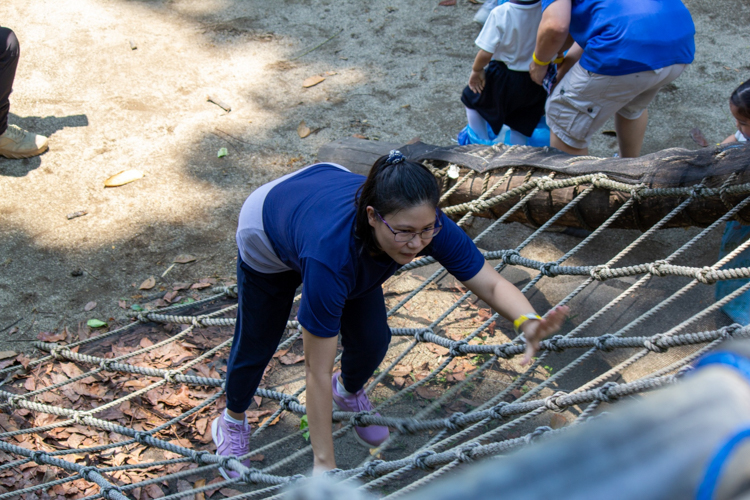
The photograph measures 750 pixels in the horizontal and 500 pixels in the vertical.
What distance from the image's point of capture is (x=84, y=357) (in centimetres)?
242

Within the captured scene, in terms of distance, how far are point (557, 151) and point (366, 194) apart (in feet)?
5.35

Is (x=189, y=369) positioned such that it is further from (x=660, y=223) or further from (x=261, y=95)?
(x=261, y=95)

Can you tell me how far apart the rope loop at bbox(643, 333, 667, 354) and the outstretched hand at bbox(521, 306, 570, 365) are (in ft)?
1.52

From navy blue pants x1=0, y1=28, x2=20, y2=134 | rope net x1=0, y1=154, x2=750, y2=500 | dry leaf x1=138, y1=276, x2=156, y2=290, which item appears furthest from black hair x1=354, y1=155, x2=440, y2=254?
navy blue pants x1=0, y1=28, x2=20, y2=134

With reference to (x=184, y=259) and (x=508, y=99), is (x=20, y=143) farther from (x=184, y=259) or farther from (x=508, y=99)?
(x=508, y=99)

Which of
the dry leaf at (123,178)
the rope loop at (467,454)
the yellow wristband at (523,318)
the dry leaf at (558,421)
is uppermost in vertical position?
the yellow wristband at (523,318)

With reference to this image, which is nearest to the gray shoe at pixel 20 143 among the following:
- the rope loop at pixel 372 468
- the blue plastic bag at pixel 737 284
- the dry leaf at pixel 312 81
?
the dry leaf at pixel 312 81

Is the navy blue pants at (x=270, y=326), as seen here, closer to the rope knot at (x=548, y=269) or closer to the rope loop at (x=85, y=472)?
the rope loop at (x=85, y=472)

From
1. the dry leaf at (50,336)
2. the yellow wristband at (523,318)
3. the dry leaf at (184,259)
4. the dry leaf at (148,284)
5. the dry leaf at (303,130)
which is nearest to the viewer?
the yellow wristband at (523,318)

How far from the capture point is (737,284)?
7.69 ft

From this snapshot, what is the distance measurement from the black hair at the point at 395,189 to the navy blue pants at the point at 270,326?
0.41 metres

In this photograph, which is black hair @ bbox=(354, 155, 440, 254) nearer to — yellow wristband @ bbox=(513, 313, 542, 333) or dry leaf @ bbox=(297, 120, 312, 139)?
yellow wristband @ bbox=(513, 313, 542, 333)

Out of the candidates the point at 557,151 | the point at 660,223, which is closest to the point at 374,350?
the point at 660,223

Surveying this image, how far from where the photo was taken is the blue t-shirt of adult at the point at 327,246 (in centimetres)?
129
